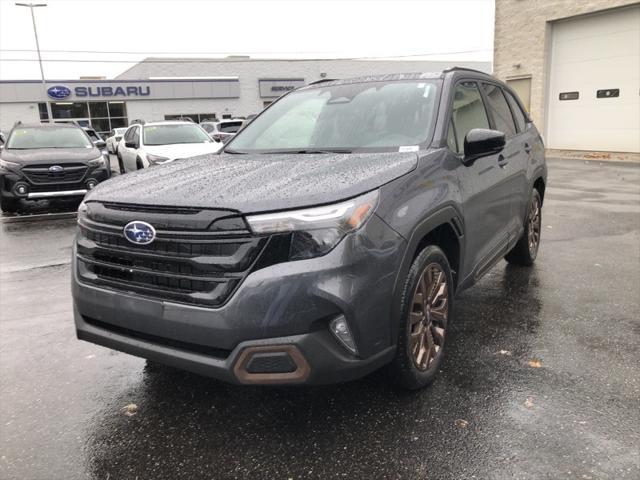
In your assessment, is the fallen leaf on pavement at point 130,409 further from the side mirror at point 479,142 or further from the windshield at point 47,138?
the windshield at point 47,138

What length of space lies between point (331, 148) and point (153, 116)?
44404 mm

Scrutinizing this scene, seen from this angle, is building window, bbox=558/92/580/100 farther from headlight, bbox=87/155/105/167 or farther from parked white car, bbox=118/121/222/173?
headlight, bbox=87/155/105/167

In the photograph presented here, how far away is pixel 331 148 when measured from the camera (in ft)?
11.4

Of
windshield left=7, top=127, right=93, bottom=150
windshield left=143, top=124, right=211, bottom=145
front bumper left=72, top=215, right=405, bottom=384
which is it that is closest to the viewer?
front bumper left=72, top=215, right=405, bottom=384

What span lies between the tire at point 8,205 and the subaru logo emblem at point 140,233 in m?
8.35

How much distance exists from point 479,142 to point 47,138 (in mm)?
9890

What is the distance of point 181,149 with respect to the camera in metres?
11.3

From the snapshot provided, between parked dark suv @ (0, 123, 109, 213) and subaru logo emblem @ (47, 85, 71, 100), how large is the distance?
117 feet

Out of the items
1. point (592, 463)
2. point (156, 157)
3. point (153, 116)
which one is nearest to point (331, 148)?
point (592, 463)

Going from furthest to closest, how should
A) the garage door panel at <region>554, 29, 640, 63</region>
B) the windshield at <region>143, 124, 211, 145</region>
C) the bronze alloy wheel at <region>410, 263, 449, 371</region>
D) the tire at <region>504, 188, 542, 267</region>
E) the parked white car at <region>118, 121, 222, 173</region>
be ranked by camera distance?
the garage door panel at <region>554, 29, 640, 63</region>
the windshield at <region>143, 124, 211, 145</region>
the parked white car at <region>118, 121, 222, 173</region>
the tire at <region>504, 188, 542, 267</region>
the bronze alloy wheel at <region>410, 263, 449, 371</region>

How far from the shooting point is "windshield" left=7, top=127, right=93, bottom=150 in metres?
10.5

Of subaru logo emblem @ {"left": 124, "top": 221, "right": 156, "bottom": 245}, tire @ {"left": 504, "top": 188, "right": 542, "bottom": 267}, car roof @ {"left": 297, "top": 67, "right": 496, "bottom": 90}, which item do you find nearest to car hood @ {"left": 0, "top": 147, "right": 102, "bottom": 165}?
car roof @ {"left": 297, "top": 67, "right": 496, "bottom": 90}

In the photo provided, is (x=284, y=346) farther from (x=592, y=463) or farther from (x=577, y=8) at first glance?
(x=577, y=8)

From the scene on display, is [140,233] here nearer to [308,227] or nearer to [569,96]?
[308,227]
